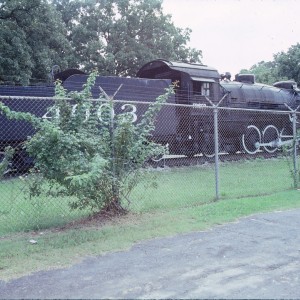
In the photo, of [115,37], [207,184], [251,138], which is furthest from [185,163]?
[115,37]

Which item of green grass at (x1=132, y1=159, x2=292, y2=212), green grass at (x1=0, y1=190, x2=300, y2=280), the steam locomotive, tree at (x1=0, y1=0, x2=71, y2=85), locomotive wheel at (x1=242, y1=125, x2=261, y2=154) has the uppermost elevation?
tree at (x1=0, y1=0, x2=71, y2=85)

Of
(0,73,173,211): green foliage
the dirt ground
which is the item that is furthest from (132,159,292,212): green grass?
the dirt ground

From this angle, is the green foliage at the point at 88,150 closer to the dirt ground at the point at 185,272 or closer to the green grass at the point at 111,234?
the green grass at the point at 111,234

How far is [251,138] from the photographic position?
16641 millimetres

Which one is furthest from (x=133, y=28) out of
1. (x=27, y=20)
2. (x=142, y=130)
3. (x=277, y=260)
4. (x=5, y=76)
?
(x=277, y=260)

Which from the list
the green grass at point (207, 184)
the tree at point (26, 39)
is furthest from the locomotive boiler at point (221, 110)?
the tree at point (26, 39)

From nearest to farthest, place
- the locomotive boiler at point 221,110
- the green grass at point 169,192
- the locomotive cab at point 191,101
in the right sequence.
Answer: the green grass at point 169,192 < the locomotive cab at point 191,101 < the locomotive boiler at point 221,110

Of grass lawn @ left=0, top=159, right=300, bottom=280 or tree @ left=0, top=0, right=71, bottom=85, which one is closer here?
grass lawn @ left=0, top=159, right=300, bottom=280

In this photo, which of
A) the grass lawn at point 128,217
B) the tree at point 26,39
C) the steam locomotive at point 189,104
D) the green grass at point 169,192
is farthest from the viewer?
the tree at point 26,39

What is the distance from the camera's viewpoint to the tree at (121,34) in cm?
3412

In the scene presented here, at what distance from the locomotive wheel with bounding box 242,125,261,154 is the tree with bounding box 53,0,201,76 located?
19.1m

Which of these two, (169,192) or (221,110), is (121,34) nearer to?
(221,110)

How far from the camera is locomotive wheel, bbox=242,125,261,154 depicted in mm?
16344

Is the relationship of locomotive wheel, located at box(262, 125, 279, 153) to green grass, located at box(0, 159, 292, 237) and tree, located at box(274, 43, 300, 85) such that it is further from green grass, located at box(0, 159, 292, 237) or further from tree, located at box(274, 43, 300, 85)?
tree, located at box(274, 43, 300, 85)
